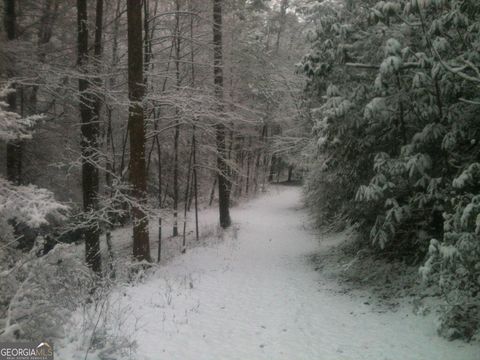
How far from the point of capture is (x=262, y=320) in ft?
26.1

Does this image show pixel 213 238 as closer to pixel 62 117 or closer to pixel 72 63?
pixel 62 117

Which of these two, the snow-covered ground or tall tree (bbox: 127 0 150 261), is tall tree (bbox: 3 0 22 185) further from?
the snow-covered ground

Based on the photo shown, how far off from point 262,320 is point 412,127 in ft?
17.1

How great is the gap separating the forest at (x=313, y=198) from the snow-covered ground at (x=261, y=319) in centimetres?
5

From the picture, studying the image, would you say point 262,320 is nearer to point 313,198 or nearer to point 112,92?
point 112,92

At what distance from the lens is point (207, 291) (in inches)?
380

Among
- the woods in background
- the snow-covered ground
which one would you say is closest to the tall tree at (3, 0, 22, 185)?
the woods in background

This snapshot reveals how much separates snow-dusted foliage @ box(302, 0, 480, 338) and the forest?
1.5 inches

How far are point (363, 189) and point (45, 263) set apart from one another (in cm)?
594

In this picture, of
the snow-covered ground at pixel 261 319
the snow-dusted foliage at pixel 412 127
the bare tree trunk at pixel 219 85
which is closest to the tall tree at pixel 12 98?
the snow-covered ground at pixel 261 319

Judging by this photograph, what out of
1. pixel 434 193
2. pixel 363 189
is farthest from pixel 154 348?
pixel 434 193

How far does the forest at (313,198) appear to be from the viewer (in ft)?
18.8

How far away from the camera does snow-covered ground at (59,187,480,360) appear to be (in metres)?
6.32

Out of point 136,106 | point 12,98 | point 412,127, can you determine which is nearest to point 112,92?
point 136,106
